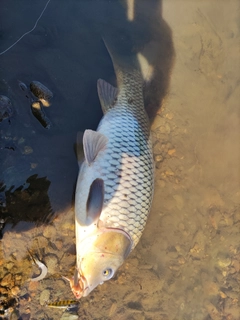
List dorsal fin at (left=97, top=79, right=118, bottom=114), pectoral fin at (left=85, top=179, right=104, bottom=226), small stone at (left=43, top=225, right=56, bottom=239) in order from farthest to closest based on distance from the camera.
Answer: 1. dorsal fin at (left=97, top=79, right=118, bottom=114)
2. small stone at (left=43, top=225, right=56, bottom=239)
3. pectoral fin at (left=85, top=179, right=104, bottom=226)

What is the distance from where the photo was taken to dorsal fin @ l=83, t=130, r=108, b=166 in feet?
8.05

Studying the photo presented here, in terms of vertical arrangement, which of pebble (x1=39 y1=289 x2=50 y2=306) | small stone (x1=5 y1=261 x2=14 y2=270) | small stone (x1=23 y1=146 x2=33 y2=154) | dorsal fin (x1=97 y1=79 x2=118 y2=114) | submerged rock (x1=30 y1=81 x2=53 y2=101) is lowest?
pebble (x1=39 y1=289 x2=50 y2=306)

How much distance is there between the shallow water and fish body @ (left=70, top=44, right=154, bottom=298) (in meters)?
0.43

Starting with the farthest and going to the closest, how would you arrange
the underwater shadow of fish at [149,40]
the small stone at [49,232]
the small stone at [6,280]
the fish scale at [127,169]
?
1. the underwater shadow of fish at [149,40]
2. the small stone at [49,232]
3. the small stone at [6,280]
4. the fish scale at [127,169]

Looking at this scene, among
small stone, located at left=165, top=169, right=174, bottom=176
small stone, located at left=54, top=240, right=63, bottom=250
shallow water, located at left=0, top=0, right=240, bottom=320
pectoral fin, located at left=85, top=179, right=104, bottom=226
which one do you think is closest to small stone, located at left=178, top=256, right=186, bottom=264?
shallow water, located at left=0, top=0, right=240, bottom=320

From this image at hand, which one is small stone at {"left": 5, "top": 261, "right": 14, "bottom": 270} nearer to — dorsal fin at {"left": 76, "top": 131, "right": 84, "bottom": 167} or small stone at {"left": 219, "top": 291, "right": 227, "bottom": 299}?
dorsal fin at {"left": 76, "top": 131, "right": 84, "bottom": 167}

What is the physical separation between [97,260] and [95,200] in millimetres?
475

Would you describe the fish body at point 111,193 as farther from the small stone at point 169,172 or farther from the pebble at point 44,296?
the small stone at point 169,172

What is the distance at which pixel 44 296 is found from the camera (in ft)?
8.72

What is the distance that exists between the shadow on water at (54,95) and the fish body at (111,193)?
0.37 meters

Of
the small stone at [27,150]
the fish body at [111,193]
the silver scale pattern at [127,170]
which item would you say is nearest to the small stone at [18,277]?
the fish body at [111,193]

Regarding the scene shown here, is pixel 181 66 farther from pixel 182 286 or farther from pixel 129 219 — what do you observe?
pixel 182 286

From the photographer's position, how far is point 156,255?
322 centimetres

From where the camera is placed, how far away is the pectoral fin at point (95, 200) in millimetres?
2254
